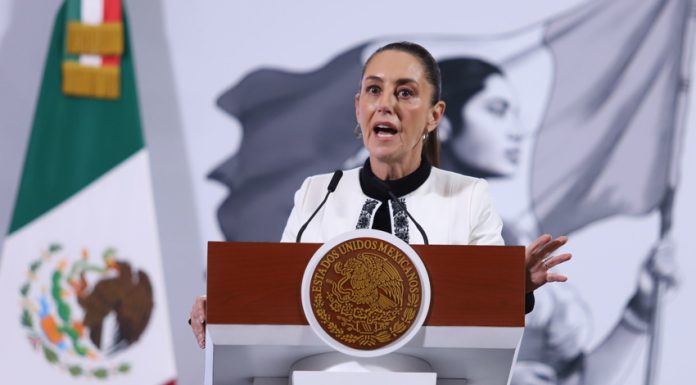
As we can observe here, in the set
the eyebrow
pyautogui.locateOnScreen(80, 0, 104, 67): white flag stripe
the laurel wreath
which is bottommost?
the laurel wreath

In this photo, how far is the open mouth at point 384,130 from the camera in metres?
2.49

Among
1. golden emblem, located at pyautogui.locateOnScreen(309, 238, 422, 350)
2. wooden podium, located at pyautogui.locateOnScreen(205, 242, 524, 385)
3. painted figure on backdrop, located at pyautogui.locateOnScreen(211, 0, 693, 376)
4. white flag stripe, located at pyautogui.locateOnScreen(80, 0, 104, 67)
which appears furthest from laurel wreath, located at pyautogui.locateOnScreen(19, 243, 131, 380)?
golden emblem, located at pyautogui.locateOnScreen(309, 238, 422, 350)

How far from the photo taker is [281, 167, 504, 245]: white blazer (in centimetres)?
248

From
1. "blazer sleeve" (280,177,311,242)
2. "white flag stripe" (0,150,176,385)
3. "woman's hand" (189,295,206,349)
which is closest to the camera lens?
"woman's hand" (189,295,206,349)

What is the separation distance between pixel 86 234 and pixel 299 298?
2383 mm

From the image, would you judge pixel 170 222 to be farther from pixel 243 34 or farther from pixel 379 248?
pixel 379 248

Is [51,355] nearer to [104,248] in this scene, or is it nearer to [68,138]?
[104,248]

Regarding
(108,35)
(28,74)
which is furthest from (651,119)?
(28,74)

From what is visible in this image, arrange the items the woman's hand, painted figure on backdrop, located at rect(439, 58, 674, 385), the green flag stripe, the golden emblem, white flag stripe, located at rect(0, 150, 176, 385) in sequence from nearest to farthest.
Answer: the golden emblem < the woman's hand < white flag stripe, located at rect(0, 150, 176, 385) < the green flag stripe < painted figure on backdrop, located at rect(439, 58, 674, 385)

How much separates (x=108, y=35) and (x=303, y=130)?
0.93 m

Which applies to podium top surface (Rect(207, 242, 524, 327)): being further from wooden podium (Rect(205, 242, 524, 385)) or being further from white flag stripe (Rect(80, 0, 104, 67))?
white flag stripe (Rect(80, 0, 104, 67))

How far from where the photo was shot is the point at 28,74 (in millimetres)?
4105

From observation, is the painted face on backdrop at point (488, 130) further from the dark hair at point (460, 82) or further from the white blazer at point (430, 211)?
the white blazer at point (430, 211)

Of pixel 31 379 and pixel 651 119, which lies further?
pixel 651 119
